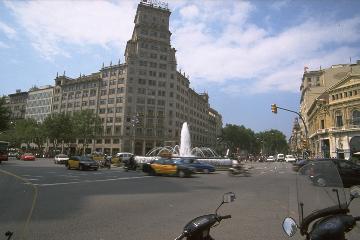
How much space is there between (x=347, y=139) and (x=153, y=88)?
50.4 metres

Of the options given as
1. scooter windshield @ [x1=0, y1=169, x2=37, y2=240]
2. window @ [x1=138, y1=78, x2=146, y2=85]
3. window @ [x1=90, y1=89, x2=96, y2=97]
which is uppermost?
window @ [x1=138, y1=78, x2=146, y2=85]

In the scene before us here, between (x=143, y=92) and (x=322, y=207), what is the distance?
83.7 meters

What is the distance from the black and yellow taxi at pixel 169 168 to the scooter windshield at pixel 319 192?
1903 centimetres

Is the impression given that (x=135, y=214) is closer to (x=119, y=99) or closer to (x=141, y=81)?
(x=141, y=81)

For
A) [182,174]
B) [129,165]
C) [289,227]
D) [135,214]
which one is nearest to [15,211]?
[135,214]

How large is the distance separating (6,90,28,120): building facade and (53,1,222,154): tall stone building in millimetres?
50065

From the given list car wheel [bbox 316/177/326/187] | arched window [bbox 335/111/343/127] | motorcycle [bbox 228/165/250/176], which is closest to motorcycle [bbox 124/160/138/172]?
motorcycle [bbox 228/165/250/176]

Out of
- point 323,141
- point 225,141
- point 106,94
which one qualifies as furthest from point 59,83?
point 323,141

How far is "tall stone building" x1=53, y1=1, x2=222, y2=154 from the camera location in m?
84.2

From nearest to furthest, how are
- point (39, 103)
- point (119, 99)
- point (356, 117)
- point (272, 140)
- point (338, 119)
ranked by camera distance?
point (356, 117)
point (338, 119)
point (119, 99)
point (39, 103)
point (272, 140)

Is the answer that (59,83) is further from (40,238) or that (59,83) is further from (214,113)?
(40,238)

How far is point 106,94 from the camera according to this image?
296 ft

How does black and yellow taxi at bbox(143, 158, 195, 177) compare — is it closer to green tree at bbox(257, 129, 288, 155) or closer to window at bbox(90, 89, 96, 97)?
window at bbox(90, 89, 96, 97)

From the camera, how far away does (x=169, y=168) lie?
23.4 m
